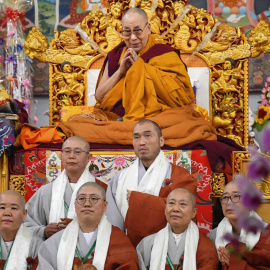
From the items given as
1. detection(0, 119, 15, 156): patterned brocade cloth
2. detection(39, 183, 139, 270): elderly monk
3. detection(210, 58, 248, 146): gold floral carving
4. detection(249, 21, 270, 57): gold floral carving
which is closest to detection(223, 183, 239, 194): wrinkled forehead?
detection(39, 183, 139, 270): elderly monk

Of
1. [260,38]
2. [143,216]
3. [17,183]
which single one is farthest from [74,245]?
[260,38]

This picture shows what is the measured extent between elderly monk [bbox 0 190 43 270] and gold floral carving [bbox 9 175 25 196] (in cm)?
131

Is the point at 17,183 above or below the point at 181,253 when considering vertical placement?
above

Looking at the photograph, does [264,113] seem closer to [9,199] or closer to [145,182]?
[145,182]

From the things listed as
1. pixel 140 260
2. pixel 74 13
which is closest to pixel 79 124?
pixel 140 260

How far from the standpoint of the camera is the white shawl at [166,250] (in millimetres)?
3275

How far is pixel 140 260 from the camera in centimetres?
340

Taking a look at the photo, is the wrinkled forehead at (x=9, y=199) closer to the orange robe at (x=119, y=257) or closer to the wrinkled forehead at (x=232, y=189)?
the orange robe at (x=119, y=257)

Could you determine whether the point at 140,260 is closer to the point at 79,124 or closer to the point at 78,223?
the point at 78,223

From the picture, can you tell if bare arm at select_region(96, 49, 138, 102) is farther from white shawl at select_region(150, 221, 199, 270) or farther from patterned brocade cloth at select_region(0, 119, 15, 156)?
white shawl at select_region(150, 221, 199, 270)

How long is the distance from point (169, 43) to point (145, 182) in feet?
9.92

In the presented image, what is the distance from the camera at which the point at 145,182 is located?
4047 mm

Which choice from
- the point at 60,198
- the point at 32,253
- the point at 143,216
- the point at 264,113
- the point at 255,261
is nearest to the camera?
the point at 255,261

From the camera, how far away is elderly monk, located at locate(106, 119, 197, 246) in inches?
148
